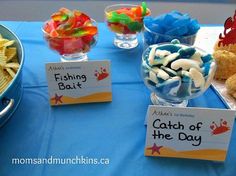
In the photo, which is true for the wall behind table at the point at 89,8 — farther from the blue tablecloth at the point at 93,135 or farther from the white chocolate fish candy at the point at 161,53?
the white chocolate fish candy at the point at 161,53

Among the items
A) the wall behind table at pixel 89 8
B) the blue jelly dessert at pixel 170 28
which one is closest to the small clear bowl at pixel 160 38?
the blue jelly dessert at pixel 170 28

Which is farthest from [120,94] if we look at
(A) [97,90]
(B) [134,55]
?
(B) [134,55]

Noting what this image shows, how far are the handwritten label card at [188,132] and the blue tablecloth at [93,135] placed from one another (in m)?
0.02

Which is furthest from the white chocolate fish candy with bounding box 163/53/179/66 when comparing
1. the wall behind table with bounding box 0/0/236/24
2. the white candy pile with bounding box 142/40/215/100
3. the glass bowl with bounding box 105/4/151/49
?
the wall behind table with bounding box 0/0/236/24

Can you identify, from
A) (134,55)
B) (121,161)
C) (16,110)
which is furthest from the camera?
(134,55)

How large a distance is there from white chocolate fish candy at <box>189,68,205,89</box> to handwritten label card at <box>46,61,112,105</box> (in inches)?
7.2

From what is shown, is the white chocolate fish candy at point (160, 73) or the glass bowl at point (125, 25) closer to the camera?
the white chocolate fish candy at point (160, 73)

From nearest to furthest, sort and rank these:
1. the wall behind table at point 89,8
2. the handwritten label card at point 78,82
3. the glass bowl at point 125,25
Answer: the handwritten label card at point 78,82 → the glass bowl at point 125,25 → the wall behind table at point 89,8

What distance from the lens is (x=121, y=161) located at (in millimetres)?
548

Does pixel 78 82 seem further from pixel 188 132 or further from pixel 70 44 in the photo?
pixel 188 132

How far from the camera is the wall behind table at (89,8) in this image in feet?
5.39

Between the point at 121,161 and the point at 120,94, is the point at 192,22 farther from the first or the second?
the point at 121,161

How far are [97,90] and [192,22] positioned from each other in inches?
11.1

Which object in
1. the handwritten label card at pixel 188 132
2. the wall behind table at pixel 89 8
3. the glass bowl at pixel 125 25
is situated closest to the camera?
the handwritten label card at pixel 188 132
